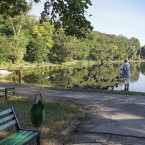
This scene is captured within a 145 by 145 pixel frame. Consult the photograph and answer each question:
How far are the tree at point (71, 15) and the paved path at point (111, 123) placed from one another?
9.35ft

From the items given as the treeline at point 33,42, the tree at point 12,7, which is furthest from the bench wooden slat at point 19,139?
the treeline at point 33,42

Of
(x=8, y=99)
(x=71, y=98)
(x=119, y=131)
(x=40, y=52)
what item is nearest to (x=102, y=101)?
(x=71, y=98)

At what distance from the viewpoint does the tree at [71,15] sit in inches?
411

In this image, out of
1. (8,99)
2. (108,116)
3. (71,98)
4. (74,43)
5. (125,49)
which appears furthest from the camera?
(125,49)

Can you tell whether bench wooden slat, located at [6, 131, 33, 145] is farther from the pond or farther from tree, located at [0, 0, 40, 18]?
the pond

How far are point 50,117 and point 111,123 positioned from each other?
178 cm

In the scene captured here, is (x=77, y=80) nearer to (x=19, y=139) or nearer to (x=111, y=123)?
(x=111, y=123)

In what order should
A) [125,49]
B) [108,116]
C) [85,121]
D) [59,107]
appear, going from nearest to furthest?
[85,121]
[108,116]
[59,107]
[125,49]

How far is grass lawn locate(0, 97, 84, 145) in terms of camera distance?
25.4ft

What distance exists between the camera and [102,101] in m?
13.5

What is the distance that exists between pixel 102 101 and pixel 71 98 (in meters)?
1.61

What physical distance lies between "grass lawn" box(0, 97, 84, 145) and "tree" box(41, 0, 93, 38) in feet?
8.81

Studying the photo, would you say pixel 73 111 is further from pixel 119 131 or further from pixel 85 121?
pixel 119 131

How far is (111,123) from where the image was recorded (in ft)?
30.4
